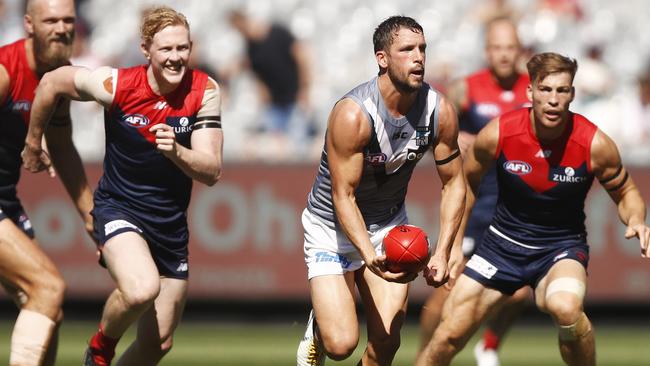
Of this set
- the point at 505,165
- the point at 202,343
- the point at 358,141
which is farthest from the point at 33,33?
the point at 202,343

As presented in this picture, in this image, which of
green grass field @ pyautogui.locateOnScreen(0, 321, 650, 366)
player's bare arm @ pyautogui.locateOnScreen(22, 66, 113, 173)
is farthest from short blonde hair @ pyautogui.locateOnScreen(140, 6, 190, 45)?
green grass field @ pyautogui.locateOnScreen(0, 321, 650, 366)

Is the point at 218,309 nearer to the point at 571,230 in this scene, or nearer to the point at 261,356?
the point at 261,356

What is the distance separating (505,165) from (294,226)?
18.4 feet

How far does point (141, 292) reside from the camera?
805 cm

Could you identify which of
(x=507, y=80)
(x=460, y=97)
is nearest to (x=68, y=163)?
(x=460, y=97)

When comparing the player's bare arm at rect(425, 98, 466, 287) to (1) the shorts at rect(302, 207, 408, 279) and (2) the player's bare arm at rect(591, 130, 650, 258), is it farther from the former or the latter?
(2) the player's bare arm at rect(591, 130, 650, 258)

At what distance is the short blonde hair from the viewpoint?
834 cm

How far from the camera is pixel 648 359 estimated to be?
12359 mm

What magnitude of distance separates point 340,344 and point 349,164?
121cm

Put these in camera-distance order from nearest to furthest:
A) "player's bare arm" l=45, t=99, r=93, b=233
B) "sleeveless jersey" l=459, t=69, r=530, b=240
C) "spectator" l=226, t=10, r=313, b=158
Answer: "player's bare arm" l=45, t=99, r=93, b=233 → "sleeveless jersey" l=459, t=69, r=530, b=240 → "spectator" l=226, t=10, r=313, b=158

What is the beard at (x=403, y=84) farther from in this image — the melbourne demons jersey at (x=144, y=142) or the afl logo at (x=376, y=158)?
the melbourne demons jersey at (x=144, y=142)

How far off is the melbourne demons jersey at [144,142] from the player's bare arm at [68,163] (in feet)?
1.66

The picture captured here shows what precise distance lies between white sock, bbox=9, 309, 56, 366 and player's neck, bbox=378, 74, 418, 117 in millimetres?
2762

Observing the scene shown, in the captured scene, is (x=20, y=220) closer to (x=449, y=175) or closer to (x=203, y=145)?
(x=203, y=145)
